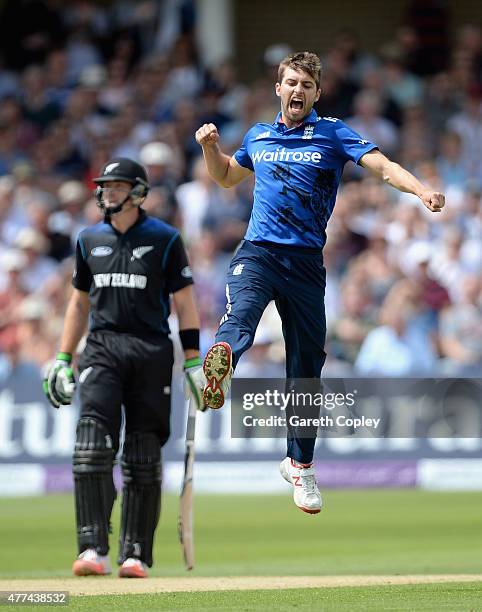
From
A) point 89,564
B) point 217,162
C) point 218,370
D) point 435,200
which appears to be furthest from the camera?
point 89,564

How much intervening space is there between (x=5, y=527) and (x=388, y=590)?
19.2 feet

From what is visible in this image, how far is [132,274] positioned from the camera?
1005 centimetres

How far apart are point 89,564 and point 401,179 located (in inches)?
138

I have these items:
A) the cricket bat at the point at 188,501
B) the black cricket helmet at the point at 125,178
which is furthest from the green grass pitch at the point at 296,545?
the black cricket helmet at the point at 125,178

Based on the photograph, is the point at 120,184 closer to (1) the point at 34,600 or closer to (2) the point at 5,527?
(1) the point at 34,600

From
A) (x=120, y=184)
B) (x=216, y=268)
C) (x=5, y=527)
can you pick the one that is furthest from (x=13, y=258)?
(x=120, y=184)

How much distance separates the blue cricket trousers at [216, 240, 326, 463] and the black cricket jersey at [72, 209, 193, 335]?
1152mm

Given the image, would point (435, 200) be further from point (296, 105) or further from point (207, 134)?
point (207, 134)

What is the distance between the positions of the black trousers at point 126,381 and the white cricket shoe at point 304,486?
3.74 feet

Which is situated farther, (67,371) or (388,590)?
(67,371)

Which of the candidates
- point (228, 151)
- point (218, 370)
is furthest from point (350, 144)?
point (228, 151)

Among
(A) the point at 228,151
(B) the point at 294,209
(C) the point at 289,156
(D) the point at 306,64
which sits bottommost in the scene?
(B) the point at 294,209

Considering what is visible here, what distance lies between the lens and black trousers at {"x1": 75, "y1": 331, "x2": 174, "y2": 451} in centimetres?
995

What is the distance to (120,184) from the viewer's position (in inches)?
402
